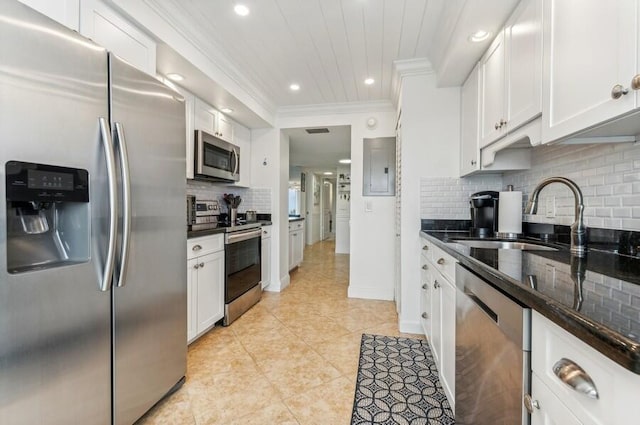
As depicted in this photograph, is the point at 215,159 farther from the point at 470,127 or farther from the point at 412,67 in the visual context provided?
the point at 470,127

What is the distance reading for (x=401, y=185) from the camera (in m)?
2.61

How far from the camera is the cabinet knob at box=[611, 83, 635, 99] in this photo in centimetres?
81

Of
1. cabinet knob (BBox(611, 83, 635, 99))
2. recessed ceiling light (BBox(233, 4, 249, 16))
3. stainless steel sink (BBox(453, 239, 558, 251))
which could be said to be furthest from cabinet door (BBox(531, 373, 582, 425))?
recessed ceiling light (BBox(233, 4, 249, 16))

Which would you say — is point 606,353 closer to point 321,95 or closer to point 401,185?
point 401,185

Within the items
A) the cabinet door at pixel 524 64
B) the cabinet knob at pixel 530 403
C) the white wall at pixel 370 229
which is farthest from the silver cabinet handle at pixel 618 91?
the white wall at pixel 370 229

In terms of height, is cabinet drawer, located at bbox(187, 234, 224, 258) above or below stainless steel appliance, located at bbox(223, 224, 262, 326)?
above

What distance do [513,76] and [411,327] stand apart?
202 cm

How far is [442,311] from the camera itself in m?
1.64

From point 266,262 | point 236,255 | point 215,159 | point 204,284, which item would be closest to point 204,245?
point 204,284

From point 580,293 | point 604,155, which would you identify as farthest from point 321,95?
point 580,293

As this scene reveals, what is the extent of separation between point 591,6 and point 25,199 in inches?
76.5

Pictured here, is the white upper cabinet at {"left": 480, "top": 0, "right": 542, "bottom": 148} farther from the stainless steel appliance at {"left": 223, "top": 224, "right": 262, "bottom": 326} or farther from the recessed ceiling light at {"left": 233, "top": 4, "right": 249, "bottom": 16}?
the stainless steel appliance at {"left": 223, "top": 224, "right": 262, "bottom": 326}

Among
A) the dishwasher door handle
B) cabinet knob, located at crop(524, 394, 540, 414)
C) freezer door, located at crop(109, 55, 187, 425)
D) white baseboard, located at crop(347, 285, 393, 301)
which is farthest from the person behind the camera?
white baseboard, located at crop(347, 285, 393, 301)

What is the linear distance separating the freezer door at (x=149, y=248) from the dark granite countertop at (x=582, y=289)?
57.5 inches
